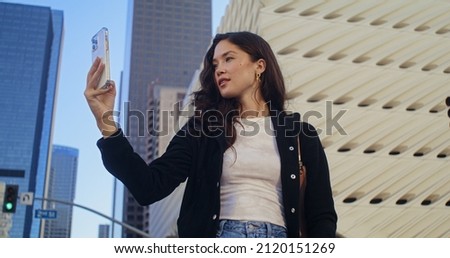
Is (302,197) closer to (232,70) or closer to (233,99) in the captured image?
(233,99)

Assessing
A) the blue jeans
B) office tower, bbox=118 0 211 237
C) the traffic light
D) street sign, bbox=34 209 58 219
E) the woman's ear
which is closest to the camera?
the blue jeans

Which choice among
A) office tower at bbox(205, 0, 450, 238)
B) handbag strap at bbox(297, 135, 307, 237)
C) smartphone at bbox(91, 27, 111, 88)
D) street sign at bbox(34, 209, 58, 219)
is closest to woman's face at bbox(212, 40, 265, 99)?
handbag strap at bbox(297, 135, 307, 237)

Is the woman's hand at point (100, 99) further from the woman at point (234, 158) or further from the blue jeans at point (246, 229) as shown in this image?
the blue jeans at point (246, 229)

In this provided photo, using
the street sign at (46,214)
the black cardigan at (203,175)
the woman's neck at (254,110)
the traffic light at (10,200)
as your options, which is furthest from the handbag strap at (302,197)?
the street sign at (46,214)

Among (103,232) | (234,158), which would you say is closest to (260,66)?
(234,158)

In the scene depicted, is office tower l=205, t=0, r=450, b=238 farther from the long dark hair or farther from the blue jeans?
the blue jeans

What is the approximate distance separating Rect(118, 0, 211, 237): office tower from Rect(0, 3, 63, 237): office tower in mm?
29697

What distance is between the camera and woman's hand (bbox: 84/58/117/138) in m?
1.96

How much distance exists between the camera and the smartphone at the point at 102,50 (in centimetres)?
198

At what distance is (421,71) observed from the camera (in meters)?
27.2

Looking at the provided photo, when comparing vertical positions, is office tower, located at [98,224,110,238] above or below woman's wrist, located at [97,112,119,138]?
below

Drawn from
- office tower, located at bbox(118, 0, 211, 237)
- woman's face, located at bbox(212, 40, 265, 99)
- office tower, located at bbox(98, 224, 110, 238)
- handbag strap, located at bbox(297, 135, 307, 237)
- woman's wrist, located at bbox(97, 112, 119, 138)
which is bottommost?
office tower, located at bbox(98, 224, 110, 238)

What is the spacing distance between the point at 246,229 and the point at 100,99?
78cm
